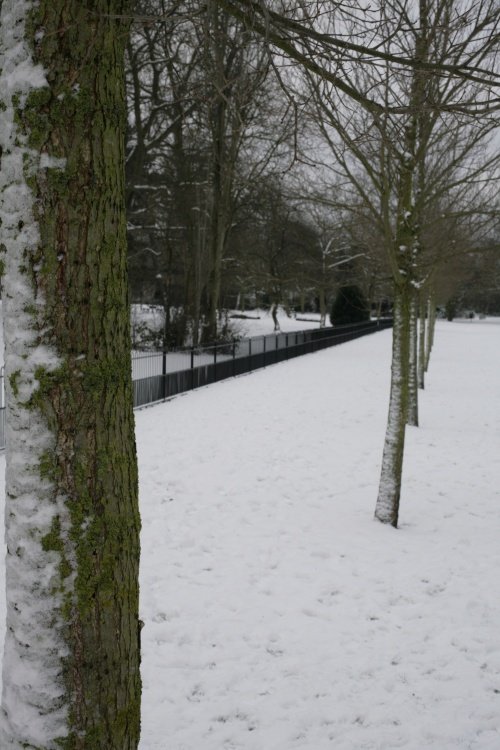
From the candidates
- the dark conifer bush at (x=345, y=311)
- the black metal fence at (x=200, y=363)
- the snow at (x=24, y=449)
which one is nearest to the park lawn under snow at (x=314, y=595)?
the snow at (x=24, y=449)

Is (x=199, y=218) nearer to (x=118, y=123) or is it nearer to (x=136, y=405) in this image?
(x=136, y=405)

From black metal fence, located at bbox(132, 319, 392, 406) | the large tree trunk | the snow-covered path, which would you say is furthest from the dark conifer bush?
the large tree trunk

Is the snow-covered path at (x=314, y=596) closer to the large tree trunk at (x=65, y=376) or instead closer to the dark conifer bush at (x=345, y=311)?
the large tree trunk at (x=65, y=376)

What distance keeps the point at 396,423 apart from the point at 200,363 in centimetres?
1132

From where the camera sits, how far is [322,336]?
32.7 metres

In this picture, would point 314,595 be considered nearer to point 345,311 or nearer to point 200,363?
point 200,363

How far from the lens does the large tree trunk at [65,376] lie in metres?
1.81

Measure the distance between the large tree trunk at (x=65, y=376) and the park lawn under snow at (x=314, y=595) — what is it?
175 centimetres

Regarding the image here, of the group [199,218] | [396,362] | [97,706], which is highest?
[199,218]

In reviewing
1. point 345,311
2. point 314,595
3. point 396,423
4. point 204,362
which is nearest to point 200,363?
point 204,362

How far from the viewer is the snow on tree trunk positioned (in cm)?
680

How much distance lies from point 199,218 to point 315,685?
2103 cm

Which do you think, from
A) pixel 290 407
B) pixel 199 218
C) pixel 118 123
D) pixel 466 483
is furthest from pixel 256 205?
pixel 118 123

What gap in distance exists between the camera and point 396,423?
6.84m
